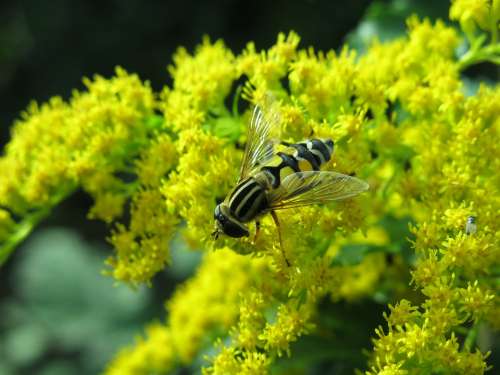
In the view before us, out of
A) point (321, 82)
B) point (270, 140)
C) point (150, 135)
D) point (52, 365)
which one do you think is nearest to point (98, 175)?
point (150, 135)

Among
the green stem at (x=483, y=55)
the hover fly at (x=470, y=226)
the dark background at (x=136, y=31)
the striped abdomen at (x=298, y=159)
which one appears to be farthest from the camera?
the dark background at (x=136, y=31)

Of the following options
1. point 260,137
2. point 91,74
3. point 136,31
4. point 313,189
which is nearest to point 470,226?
point 313,189

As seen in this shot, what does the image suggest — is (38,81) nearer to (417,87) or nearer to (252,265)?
(252,265)

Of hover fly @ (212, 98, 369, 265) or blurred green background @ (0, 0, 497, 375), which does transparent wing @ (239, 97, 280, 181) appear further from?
blurred green background @ (0, 0, 497, 375)

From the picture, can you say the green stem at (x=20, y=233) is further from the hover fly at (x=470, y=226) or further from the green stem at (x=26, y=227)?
the hover fly at (x=470, y=226)

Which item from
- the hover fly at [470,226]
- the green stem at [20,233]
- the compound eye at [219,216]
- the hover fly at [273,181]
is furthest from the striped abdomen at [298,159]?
the green stem at [20,233]

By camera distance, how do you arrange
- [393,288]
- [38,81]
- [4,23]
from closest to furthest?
[393,288] < [38,81] < [4,23]

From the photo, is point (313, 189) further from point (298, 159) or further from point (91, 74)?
point (91, 74)
